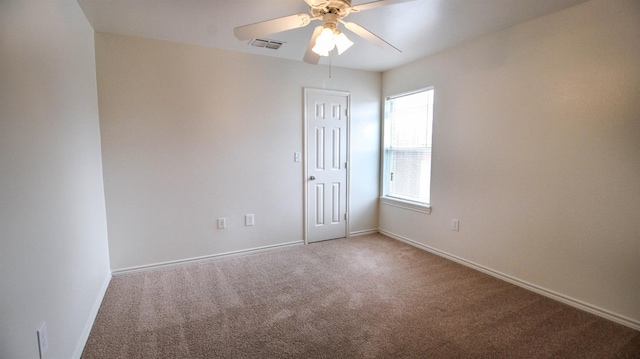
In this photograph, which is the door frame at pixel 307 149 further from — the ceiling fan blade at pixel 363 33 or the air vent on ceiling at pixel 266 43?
the ceiling fan blade at pixel 363 33

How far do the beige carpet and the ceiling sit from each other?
2375 mm

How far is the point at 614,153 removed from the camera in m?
2.15

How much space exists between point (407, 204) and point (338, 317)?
2127 millimetres

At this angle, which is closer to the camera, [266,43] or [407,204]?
[266,43]

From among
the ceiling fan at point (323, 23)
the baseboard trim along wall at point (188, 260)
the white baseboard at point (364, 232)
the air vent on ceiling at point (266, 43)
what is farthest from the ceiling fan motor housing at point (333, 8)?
the white baseboard at point (364, 232)

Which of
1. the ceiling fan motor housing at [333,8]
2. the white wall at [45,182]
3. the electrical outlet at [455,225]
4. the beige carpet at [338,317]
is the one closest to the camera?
the white wall at [45,182]

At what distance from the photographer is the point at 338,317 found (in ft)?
7.34

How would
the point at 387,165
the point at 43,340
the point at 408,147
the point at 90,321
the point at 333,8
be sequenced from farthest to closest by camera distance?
the point at 387,165, the point at 408,147, the point at 90,321, the point at 333,8, the point at 43,340

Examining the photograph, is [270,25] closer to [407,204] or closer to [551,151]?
[551,151]

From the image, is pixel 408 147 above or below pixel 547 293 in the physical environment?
above

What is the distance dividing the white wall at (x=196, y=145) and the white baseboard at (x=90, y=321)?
408 millimetres

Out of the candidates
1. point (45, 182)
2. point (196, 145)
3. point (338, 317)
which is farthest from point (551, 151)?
point (45, 182)

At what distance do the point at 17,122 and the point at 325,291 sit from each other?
2319mm

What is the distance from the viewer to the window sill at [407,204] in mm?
3696
